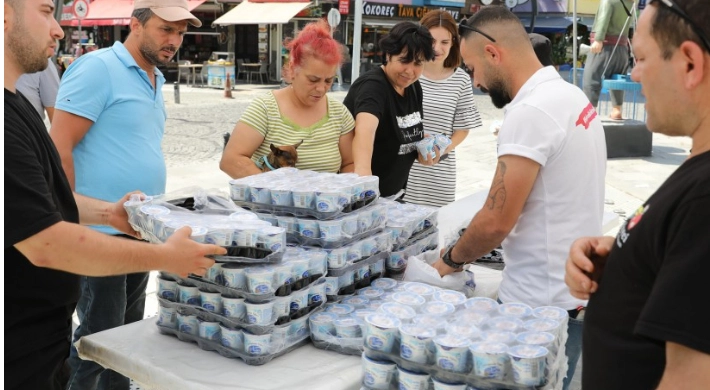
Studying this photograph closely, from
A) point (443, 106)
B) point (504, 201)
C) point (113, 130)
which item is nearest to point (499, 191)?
point (504, 201)

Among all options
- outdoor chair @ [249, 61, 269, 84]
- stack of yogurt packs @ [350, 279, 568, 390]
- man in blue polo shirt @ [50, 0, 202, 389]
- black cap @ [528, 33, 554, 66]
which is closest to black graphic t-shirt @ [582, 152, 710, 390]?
stack of yogurt packs @ [350, 279, 568, 390]

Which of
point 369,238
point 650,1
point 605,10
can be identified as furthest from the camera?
point 605,10

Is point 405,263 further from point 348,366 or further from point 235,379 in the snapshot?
point 235,379

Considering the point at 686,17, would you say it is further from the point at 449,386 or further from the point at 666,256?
the point at 449,386

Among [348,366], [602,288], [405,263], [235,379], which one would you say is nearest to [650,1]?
[602,288]

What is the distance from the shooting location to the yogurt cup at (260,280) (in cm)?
223

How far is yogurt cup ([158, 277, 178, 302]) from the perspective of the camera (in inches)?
99.0

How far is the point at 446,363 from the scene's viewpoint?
1.95 metres

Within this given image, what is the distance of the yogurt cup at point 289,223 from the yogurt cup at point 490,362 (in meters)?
0.95

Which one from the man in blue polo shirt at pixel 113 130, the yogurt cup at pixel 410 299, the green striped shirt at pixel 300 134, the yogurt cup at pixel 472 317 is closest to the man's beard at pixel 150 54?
the man in blue polo shirt at pixel 113 130

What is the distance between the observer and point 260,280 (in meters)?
2.23

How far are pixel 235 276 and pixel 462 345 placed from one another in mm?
806

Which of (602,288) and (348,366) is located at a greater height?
(602,288)

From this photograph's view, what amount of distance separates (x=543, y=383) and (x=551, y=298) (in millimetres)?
555
